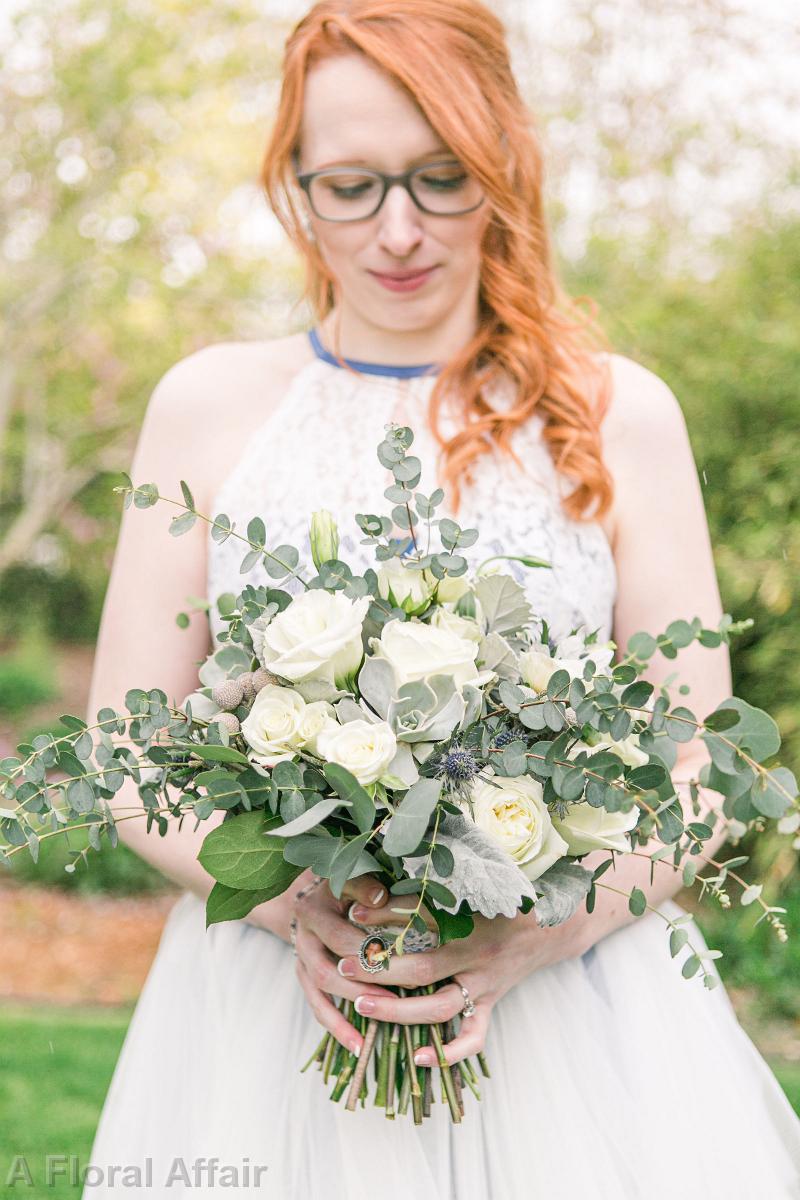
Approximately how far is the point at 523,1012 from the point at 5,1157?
135 inches

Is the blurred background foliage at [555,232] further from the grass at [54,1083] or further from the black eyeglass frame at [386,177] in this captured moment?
the black eyeglass frame at [386,177]

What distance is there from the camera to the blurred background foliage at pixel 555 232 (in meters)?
5.90

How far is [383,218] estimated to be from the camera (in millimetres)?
2186

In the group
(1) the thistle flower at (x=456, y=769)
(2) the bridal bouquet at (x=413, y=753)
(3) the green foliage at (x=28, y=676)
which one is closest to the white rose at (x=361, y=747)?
(2) the bridal bouquet at (x=413, y=753)

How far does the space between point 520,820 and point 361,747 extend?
0.75 ft

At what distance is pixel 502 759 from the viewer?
152 cm

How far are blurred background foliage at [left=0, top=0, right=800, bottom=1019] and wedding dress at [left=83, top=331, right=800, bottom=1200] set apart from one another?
2.88m

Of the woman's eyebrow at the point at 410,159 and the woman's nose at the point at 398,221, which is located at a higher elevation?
the woman's eyebrow at the point at 410,159

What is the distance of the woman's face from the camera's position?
7.06 ft

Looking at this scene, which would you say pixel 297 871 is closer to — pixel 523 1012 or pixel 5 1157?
pixel 523 1012

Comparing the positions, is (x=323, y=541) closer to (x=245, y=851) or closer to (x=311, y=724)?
(x=311, y=724)

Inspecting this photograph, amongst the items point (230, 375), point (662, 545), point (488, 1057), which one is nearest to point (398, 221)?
point (230, 375)

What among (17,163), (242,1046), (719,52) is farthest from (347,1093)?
(17,163)

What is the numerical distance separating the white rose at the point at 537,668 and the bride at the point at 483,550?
0.37 meters
